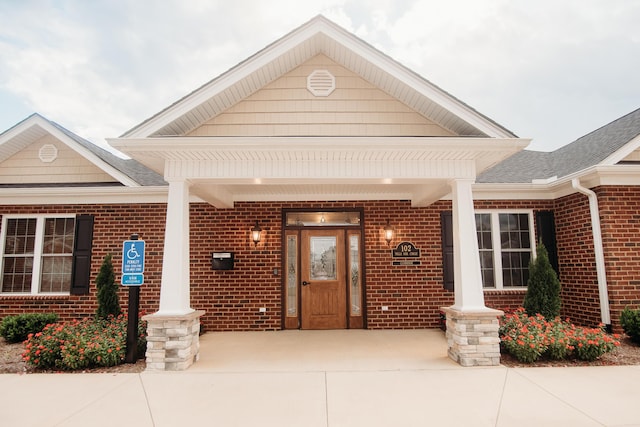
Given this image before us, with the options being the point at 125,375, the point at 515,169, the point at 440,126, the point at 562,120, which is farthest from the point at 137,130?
the point at 562,120

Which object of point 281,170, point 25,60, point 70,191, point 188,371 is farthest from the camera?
point 25,60

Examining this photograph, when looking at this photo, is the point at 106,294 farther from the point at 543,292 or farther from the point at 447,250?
the point at 543,292

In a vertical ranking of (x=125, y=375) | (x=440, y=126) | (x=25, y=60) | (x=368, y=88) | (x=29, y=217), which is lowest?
(x=125, y=375)

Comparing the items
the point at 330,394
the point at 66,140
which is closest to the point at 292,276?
the point at 330,394

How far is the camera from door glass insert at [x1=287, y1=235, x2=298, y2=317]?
8.01m

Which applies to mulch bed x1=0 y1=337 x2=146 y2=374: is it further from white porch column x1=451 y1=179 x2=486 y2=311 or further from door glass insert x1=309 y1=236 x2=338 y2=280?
white porch column x1=451 y1=179 x2=486 y2=311

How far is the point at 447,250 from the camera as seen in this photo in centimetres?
803

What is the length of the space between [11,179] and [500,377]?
10.0 meters

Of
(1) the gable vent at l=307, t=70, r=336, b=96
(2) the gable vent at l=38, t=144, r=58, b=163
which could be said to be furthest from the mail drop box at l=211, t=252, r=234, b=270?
(2) the gable vent at l=38, t=144, r=58, b=163

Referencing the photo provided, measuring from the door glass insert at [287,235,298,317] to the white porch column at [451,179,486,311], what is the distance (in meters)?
3.65

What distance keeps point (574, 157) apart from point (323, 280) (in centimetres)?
637

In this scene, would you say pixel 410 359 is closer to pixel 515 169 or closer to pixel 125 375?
pixel 125 375

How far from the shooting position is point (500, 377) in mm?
4695

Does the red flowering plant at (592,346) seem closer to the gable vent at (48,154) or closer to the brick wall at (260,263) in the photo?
the brick wall at (260,263)
